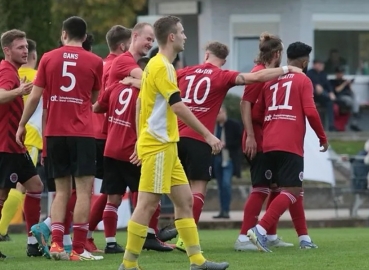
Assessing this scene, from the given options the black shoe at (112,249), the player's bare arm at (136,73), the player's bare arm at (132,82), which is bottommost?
the black shoe at (112,249)

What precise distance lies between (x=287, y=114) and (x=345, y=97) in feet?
57.6

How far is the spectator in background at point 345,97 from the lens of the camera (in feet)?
100

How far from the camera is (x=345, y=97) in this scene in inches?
1215

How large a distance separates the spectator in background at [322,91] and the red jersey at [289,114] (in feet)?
52.8

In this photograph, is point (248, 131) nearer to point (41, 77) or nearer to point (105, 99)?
point (105, 99)

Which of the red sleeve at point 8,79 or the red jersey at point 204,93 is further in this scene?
the red jersey at point 204,93

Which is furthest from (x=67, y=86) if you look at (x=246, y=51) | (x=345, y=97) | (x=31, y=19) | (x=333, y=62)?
(x=333, y=62)

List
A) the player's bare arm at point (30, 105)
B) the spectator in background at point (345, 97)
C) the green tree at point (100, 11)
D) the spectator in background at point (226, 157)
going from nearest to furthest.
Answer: the player's bare arm at point (30, 105)
the spectator in background at point (226, 157)
the spectator in background at point (345, 97)
the green tree at point (100, 11)

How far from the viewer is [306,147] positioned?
21969mm

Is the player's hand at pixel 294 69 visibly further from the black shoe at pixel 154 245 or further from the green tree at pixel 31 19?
the green tree at pixel 31 19

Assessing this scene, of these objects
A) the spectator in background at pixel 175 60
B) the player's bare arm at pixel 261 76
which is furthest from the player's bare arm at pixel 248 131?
the spectator in background at pixel 175 60

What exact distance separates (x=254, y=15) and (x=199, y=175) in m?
20.2

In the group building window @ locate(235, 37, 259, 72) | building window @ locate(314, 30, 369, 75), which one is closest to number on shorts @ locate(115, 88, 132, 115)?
building window @ locate(235, 37, 259, 72)

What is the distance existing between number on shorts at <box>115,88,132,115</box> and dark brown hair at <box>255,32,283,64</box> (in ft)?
Answer: 4.97
